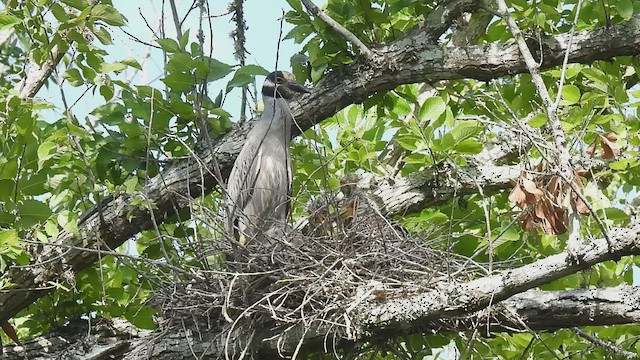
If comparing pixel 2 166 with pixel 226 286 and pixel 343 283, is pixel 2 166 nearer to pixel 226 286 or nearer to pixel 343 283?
pixel 226 286

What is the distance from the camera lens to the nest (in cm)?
335

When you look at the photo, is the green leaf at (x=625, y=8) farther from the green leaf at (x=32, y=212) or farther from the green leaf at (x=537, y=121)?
the green leaf at (x=32, y=212)

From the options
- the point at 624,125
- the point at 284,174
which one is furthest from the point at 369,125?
the point at 624,125

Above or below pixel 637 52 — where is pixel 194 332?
below

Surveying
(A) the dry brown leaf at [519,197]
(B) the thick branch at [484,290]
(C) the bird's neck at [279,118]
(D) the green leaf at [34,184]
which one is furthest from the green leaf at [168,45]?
(A) the dry brown leaf at [519,197]

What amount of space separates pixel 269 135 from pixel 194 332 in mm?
1456

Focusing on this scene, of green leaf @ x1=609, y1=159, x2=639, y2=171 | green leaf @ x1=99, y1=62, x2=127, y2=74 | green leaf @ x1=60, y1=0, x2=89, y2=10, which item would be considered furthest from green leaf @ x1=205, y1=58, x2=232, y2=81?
green leaf @ x1=609, y1=159, x2=639, y2=171

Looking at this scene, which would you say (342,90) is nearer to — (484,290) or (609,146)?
(609,146)

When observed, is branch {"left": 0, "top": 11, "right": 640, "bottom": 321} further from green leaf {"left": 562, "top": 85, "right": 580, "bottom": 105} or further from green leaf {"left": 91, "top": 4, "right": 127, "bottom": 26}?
green leaf {"left": 91, "top": 4, "right": 127, "bottom": 26}

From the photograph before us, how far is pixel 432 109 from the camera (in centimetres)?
409

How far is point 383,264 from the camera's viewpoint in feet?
11.8

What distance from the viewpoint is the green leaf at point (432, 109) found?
13.4 feet

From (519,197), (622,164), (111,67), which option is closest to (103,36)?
(111,67)

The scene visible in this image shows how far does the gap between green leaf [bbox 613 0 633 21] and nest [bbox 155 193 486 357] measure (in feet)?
4.00
